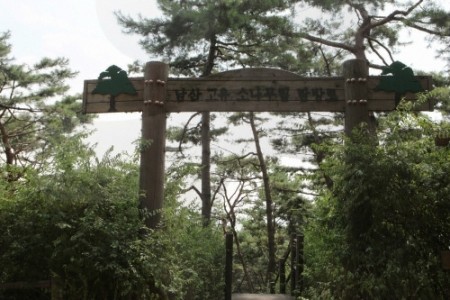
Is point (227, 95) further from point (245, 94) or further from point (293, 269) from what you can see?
point (293, 269)

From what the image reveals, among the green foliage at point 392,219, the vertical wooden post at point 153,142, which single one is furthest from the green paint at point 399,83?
the vertical wooden post at point 153,142

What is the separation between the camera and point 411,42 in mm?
12789

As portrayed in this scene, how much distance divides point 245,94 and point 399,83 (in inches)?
77.5

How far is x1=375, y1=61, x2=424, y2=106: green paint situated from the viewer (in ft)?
18.3

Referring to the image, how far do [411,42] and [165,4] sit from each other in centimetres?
733

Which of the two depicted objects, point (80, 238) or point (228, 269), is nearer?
point (80, 238)

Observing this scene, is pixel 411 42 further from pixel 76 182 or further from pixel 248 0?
pixel 76 182

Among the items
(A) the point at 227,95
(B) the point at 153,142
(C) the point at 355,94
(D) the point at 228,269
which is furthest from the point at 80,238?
(C) the point at 355,94

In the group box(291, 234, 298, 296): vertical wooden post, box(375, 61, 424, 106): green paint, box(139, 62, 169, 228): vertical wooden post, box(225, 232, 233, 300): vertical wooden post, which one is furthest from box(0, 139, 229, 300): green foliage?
box(375, 61, 424, 106): green paint

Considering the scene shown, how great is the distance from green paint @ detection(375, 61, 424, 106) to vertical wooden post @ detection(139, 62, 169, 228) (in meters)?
2.80

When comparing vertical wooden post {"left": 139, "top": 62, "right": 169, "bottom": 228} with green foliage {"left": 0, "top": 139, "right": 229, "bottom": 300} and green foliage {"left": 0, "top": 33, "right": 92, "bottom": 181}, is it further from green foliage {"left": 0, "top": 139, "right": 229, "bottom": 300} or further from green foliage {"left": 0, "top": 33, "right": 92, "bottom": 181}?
green foliage {"left": 0, "top": 33, "right": 92, "bottom": 181}

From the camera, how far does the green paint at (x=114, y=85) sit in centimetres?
590

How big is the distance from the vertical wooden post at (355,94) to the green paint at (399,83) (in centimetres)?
22

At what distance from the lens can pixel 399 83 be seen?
5.61 metres
